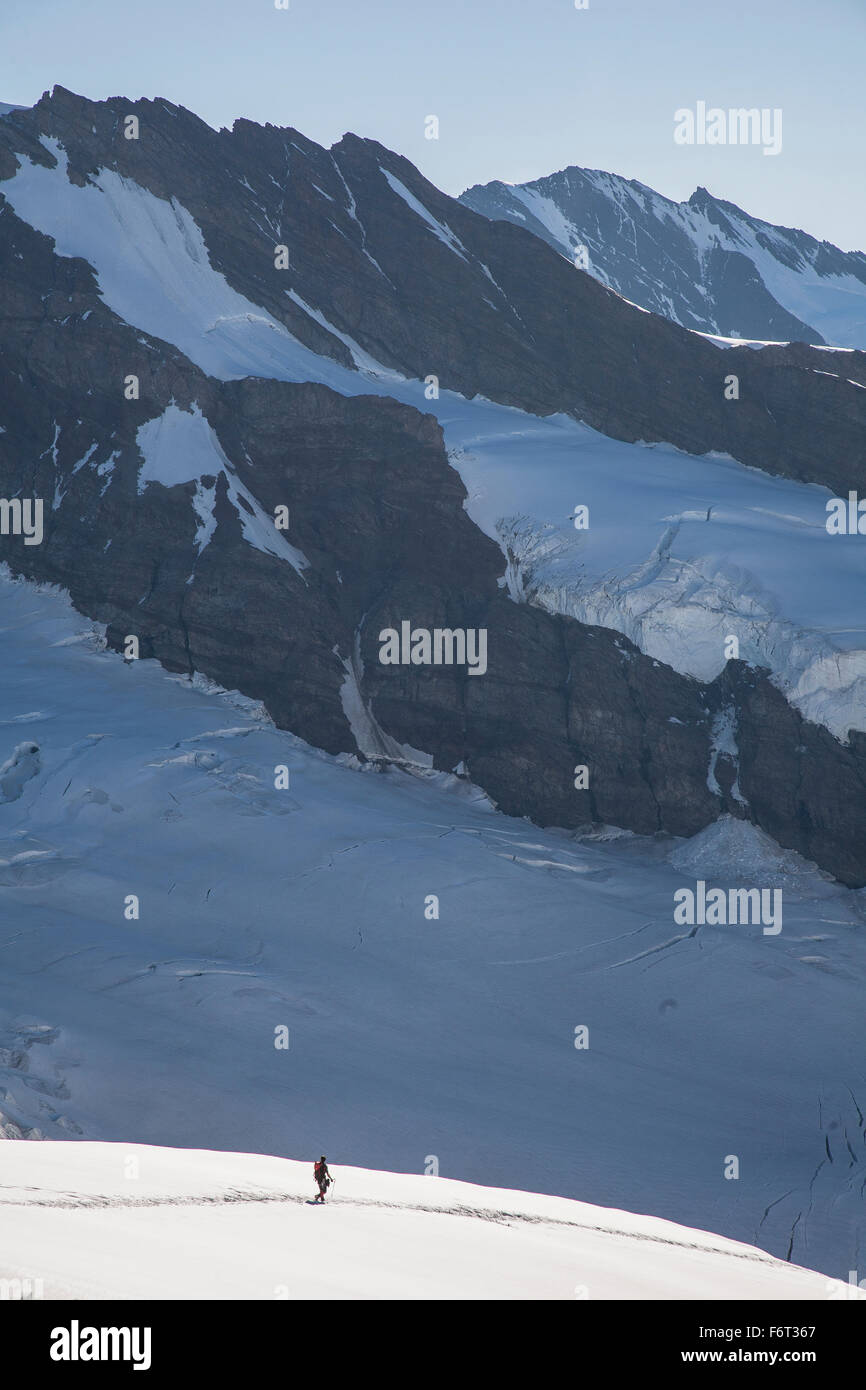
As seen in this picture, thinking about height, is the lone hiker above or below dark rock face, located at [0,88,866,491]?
below

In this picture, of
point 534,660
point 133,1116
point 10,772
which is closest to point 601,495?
point 534,660

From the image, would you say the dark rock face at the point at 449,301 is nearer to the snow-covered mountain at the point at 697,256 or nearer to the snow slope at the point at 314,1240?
the snow slope at the point at 314,1240

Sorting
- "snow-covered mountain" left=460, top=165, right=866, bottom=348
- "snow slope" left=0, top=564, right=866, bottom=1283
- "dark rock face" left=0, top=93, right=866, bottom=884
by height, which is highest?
"snow-covered mountain" left=460, top=165, right=866, bottom=348

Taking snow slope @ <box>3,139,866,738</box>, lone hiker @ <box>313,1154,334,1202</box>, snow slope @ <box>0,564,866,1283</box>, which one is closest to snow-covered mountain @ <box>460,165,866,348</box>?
snow slope @ <box>3,139,866,738</box>

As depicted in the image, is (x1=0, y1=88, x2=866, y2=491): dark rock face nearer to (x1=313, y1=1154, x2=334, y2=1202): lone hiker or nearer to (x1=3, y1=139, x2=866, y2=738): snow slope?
(x1=3, y1=139, x2=866, y2=738): snow slope

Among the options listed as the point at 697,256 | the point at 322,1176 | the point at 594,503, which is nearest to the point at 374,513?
the point at 594,503

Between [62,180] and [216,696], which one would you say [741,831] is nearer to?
[216,696]

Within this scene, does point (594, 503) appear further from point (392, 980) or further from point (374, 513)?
point (392, 980)
